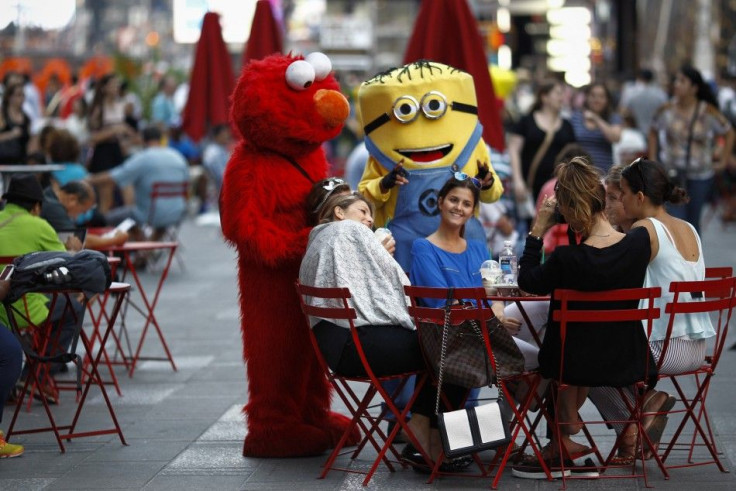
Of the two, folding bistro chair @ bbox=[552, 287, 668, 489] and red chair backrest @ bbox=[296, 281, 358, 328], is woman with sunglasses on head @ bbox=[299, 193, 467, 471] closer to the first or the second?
red chair backrest @ bbox=[296, 281, 358, 328]

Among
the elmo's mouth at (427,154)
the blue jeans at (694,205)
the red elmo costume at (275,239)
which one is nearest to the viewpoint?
the red elmo costume at (275,239)

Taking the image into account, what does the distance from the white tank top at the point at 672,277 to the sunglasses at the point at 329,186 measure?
1.50 meters

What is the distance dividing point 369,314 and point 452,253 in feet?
2.14

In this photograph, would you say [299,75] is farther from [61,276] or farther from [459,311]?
[459,311]

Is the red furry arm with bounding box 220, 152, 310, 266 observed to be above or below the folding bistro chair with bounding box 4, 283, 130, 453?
→ above

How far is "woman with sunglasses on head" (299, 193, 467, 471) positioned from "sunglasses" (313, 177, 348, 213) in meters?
0.29

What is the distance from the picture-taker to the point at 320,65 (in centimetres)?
666

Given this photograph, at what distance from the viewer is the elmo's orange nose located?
6.50 metres

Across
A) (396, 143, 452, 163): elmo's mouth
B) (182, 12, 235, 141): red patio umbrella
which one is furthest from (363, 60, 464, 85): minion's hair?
(182, 12, 235, 141): red patio umbrella

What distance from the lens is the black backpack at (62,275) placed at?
20.1 feet

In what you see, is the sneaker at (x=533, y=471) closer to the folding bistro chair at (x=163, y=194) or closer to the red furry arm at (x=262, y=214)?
the red furry arm at (x=262, y=214)

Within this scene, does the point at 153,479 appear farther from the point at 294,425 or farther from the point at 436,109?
the point at 436,109

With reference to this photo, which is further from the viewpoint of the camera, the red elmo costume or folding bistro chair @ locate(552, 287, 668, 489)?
the red elmo costume

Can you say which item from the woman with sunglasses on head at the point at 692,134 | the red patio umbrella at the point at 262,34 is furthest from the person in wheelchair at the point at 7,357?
the woman with sunglasses on head at the point at 692,134
